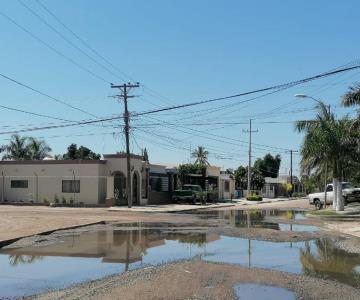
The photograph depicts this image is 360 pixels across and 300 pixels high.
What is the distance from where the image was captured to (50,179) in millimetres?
53500

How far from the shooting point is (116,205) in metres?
51.0

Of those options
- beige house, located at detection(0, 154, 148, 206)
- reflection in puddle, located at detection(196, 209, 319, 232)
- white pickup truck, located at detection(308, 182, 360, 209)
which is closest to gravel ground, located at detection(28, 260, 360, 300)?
reflection in puddle, located at detection(196, 209, 319, 232)

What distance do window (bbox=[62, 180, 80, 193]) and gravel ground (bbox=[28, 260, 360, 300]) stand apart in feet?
132

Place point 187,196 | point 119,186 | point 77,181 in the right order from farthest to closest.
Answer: point 187,196 < point 119,186 < point 77,181

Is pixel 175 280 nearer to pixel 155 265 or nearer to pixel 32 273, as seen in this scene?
pixel 155 265

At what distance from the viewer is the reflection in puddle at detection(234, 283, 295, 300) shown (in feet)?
33.1

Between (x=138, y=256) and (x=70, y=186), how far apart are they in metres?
38.0

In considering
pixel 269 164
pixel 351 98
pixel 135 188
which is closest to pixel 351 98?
pixel 351 98

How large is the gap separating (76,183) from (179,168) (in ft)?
52.2

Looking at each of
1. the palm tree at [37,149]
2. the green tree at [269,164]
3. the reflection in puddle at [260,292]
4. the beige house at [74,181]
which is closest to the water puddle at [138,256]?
the reflection in puddle at [260,292]

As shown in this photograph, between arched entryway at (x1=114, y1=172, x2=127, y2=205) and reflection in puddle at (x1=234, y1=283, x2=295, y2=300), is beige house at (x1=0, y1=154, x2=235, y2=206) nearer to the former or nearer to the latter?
arched entryway at (x1=114, y1=172, x2=127, y2=205)

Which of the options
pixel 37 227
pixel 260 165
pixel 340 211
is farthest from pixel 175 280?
pixel 260 165

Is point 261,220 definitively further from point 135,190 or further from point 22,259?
point 135,190

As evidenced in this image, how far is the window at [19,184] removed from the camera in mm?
54688
